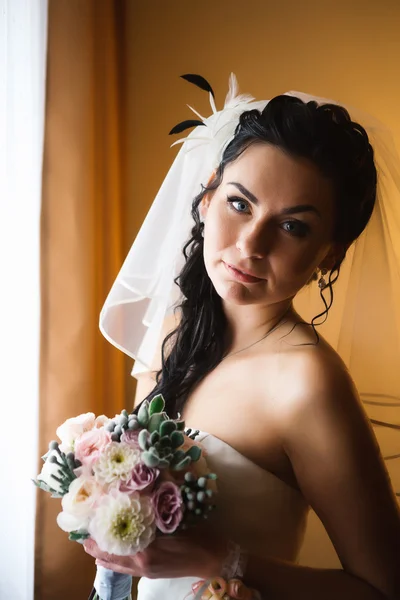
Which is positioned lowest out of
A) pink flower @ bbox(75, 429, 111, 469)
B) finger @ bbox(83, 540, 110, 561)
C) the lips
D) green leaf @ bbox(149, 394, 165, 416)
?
finger @ bbox(83, 540, 110, 561)

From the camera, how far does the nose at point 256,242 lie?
3.26 ft

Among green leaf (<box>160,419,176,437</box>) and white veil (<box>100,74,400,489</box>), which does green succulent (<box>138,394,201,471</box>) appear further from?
white veil (<box>100,74,400,489</box>)

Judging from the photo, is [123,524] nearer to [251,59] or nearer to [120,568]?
[120,568]

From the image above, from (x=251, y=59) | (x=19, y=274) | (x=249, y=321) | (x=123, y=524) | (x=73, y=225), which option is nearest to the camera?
(x=123, y=524)

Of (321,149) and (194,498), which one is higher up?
(321,149)

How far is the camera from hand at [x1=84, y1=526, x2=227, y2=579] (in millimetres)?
920

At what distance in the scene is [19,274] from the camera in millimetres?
1532

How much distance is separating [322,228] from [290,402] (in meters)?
0.30

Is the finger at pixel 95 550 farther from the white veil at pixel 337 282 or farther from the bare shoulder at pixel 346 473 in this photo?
the white veil at pixel 337 282

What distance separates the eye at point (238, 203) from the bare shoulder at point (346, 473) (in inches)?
11.5

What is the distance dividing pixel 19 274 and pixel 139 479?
828 millimetres

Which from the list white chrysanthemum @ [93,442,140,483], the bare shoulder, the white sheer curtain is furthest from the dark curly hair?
the white sheer curtain

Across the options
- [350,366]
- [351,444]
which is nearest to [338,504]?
[351,444]

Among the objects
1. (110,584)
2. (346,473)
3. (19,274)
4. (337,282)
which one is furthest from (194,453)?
(19,274)
